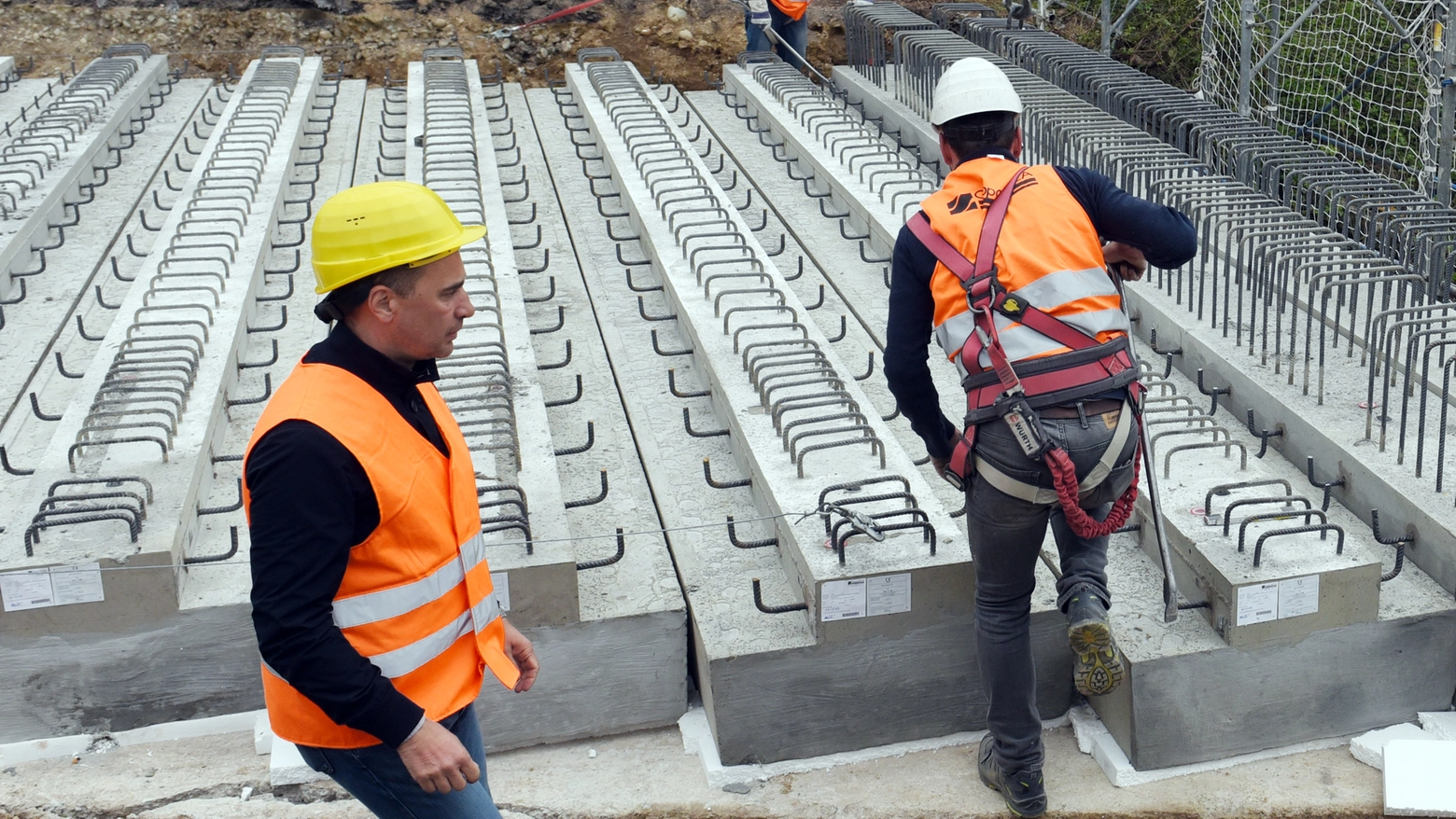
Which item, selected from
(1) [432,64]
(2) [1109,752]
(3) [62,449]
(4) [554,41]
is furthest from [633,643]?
(4) [554,41]

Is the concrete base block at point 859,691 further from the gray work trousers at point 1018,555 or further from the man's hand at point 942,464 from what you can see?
the man's hand at point 942,464

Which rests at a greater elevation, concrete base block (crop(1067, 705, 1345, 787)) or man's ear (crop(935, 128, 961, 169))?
man's ear (crop(935, 128, 961, 169))

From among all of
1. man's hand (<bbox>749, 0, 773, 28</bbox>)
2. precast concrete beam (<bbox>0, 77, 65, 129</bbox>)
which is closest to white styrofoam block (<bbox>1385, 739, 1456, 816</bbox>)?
man's hand (<bbox>749, 0, 773, 28</bbox>)

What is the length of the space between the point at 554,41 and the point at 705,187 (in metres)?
6.17

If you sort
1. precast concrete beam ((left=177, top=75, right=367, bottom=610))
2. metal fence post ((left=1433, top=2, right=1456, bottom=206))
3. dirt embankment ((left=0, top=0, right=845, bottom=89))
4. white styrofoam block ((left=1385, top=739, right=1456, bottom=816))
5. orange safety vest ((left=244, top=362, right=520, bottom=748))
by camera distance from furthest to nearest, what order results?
dirt embankment ((left=0, top=0, right=845, bottom=89)), metal fence post ((left=1433, top=2, right=1456, bottom=206)), precast concrete beam ((left=177, top=75, right=367, bottom=610)), white styrofoam block ((left=1385, top=739, right=1456, bottom=816)), orange safety vest ((left=244, top=362, right=520, bottom=748))

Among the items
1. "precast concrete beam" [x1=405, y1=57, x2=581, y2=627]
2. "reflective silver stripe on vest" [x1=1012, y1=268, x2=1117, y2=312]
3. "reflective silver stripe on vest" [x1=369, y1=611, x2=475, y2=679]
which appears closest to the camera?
"reflective silver stripe on vest" [x1=369, y1=611, x2=475, y2=679]

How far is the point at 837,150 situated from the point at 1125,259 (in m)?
5.84

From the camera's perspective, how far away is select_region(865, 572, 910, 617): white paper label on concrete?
4.13 metres

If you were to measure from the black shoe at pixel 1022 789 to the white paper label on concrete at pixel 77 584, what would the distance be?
2729 millimetres

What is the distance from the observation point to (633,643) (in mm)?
4383

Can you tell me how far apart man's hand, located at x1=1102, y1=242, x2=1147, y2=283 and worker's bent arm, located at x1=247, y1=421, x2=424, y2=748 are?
7.15 feet

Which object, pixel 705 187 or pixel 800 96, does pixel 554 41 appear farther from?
pixel 705 187

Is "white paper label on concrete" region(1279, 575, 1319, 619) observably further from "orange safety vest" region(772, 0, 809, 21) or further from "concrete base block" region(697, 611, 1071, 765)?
"orange safety vest" region(772, 0, 809, 21)

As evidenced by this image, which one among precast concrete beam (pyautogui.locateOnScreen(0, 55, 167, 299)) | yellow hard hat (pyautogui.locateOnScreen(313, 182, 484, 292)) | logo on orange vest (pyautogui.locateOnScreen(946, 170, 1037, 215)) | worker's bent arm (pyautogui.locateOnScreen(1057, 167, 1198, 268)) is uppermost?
yellow hard hat (pyautogui.locateOnScreen(313, 182, 484, 292))
